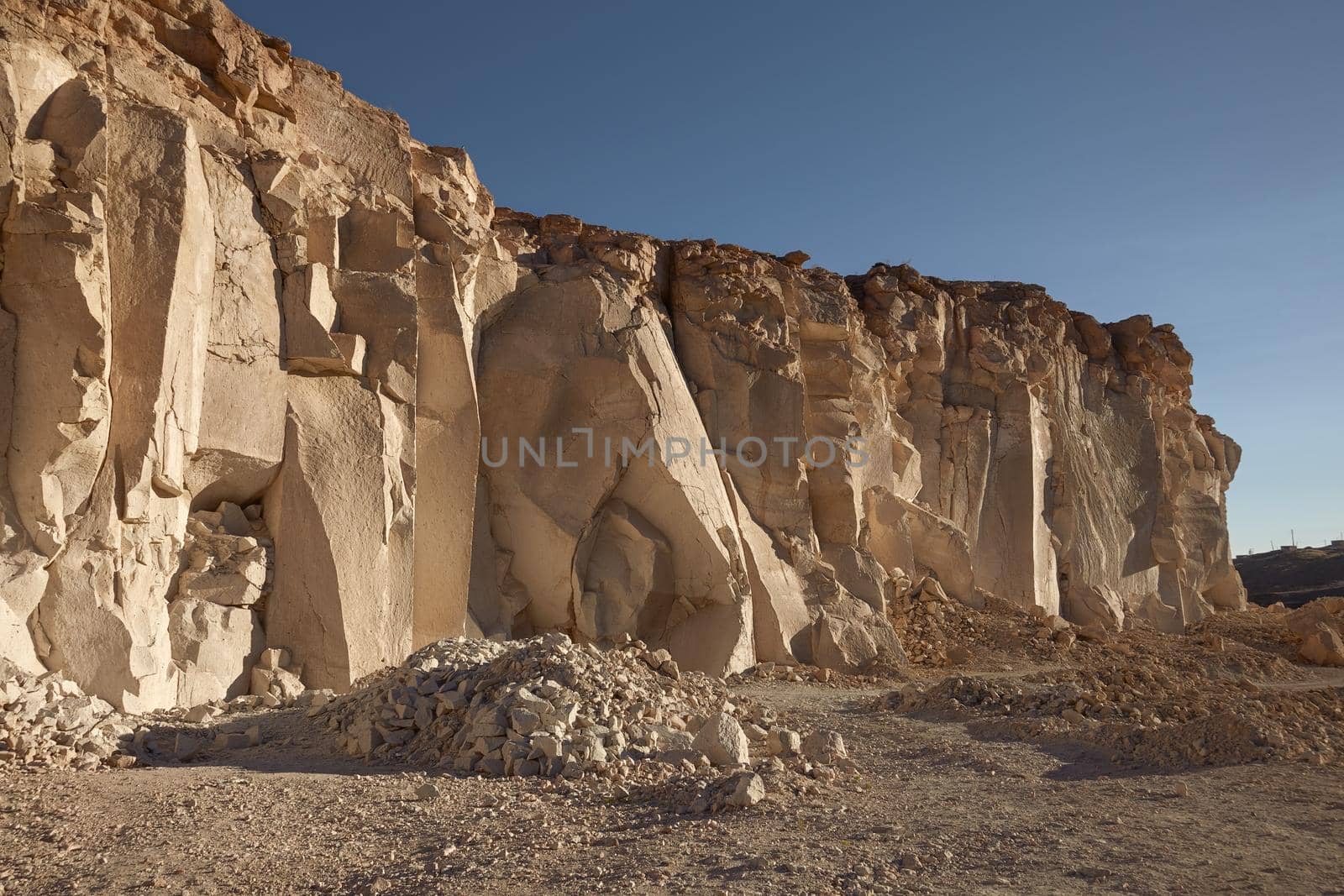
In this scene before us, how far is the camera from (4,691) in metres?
6.54

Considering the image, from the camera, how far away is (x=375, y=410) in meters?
10.6

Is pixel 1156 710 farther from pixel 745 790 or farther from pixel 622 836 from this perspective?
pixel 622 836

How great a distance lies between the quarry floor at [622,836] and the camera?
15.3 ft

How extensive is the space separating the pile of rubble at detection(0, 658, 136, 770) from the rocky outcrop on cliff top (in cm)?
57

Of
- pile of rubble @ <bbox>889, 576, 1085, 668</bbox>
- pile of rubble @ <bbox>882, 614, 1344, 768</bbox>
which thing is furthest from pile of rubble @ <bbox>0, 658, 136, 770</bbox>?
pile of rubble @ <bbox>889, 576, 1085, 668</bbox>

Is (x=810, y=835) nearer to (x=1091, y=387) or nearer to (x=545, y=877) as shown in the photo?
(x=545, y=877)

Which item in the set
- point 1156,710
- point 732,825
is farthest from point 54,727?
point 1156,710

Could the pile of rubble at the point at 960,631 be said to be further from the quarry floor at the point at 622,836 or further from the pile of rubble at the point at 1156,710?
the quarry floor at the point at 622,836

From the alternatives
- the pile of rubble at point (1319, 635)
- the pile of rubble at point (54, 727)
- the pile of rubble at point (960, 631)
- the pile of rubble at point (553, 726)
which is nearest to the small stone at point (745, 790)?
the pile of rubble at point (553, 726)

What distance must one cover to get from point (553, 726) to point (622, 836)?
1531 millimetres

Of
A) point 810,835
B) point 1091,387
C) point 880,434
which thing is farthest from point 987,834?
point 1091,387

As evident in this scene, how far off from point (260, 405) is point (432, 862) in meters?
6.10

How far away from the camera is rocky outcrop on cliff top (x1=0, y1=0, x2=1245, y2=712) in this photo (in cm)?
803

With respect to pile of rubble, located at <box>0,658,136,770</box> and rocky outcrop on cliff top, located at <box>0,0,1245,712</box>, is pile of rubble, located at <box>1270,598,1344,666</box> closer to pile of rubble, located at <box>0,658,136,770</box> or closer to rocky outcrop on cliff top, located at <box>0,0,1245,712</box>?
rocky outcrop on cliff top, located at <box>0,0,1245,712</box>
